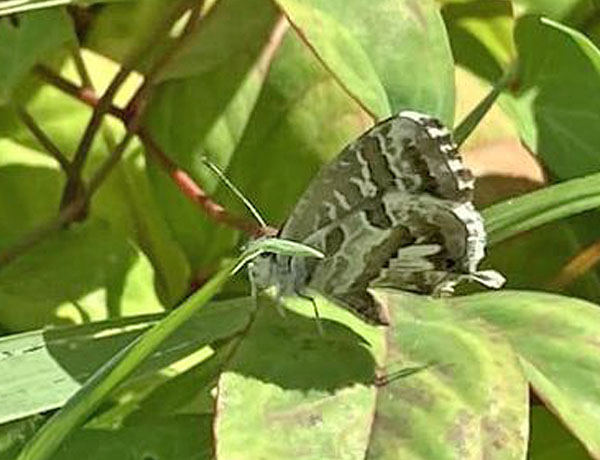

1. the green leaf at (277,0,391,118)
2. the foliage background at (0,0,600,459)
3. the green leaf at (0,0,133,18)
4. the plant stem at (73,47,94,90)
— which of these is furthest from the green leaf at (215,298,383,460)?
the plant stem at (73,47,94,90)

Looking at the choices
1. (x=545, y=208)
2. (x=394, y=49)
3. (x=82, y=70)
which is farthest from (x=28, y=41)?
(x=545, y=208)

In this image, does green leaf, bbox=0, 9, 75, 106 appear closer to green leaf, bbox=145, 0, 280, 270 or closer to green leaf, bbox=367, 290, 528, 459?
green leaf, bbox=145, 0, 280, 270

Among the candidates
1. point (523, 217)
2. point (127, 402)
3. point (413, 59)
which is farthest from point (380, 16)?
point (127, 402)

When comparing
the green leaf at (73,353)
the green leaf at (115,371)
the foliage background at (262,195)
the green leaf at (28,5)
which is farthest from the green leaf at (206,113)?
the green leaf at (115,371)

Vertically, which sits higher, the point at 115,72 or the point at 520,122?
the point at 115,72

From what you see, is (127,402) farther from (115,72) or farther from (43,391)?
(115,72)
